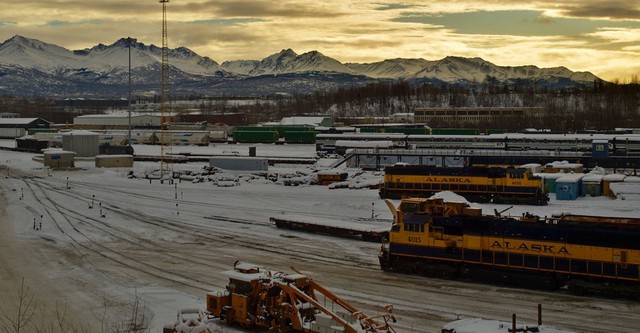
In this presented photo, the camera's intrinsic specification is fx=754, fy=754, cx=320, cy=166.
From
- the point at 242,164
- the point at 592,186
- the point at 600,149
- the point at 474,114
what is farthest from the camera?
the point at 474,114

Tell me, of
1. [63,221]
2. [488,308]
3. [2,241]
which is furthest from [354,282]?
[63,221]

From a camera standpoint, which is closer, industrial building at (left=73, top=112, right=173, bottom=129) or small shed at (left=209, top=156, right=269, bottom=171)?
small shed at (left=209, top=156, right=269, bottom=171)

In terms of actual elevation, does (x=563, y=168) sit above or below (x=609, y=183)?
above

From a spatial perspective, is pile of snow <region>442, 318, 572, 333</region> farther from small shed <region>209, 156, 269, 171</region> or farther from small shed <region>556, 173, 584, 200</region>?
small shed <region>209, 156, 269, 171</region>

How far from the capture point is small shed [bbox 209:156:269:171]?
74188 millimetres

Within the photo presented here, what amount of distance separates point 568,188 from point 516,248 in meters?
27.1

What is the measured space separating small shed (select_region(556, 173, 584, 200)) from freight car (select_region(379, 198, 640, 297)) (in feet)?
80.1

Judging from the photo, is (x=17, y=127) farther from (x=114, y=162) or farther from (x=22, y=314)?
(x=22, y=314)

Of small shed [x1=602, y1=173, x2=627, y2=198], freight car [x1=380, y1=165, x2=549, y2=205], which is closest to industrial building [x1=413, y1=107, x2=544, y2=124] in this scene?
small shed [x1=602, y1=173, x2=627, y2=198]

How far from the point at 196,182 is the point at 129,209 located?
51.5 ft

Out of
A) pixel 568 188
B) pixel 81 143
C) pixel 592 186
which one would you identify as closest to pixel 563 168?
pixel 592 186

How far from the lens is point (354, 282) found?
98.6 feet

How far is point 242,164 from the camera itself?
246 ft

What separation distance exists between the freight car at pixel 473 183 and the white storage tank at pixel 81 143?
48494mm
